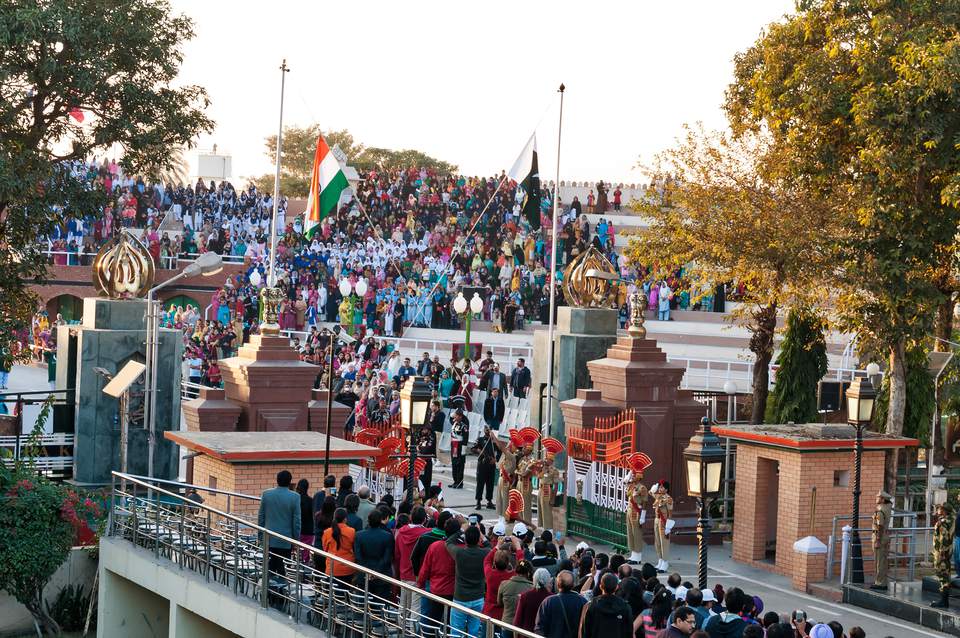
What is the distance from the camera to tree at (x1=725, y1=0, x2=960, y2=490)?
71.6 feet

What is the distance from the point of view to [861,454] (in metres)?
19.5

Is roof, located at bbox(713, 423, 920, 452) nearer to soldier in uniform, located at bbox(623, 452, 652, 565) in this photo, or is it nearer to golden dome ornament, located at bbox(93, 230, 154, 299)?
soldier in uniform, located at bbox(623, 452, 652, 565)

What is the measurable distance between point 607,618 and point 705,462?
4.05m

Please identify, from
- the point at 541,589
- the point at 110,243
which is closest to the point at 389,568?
the point at 541,589

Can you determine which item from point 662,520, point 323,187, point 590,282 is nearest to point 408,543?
point 662,520

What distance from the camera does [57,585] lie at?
1809 cm

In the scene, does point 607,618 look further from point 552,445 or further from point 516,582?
point 552,445

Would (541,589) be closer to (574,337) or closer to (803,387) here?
(574,337)

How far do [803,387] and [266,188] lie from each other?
198 feet

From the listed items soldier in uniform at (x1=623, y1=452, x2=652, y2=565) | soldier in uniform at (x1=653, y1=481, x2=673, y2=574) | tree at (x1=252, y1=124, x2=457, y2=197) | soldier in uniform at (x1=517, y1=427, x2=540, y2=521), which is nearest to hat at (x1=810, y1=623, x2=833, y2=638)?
soldier in uniform at (x1=653, y1=481, x2=673, y2=574)

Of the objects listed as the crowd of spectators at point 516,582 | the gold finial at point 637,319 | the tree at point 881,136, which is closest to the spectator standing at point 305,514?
the crowd of spectators at point 516,582

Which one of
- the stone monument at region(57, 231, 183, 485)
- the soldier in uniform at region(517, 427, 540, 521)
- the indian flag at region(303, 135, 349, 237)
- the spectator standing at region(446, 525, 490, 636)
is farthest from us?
the indian flag at region(303, 135, 349, 237)

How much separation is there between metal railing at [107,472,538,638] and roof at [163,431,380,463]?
0.82 m

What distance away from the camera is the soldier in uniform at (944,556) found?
17234mm
